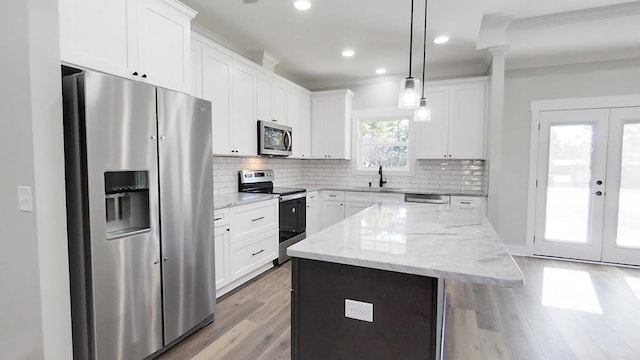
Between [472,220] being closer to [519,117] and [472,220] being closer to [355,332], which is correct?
[355,332]

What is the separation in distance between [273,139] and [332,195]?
1.39m

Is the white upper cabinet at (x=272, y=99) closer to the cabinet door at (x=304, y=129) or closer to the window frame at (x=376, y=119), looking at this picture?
the cabinet door at (x=304, y=129)

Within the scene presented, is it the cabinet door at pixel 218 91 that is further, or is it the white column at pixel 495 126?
the white column at pixel 495 126

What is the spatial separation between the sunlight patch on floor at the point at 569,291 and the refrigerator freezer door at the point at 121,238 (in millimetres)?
3282

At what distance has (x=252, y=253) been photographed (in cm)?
326

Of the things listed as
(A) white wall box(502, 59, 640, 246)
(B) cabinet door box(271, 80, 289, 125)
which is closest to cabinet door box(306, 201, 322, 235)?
(B) cabinet door box(271, 80, 289, 125)

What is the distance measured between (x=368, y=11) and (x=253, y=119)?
64.9 inches

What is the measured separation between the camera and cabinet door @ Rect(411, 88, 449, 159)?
4.44 meters

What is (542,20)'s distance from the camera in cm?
348

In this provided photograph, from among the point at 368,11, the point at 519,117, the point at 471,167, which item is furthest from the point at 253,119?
the point at 519,117

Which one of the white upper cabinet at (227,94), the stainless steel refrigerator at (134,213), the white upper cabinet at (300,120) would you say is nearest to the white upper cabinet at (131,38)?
the stainless steel refrigerator at (134,213)

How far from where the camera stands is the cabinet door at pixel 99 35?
1.67 m

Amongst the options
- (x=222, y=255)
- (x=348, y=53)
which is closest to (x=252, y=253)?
(x=222, y=255)

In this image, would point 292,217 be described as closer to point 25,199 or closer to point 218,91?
point 218,91
